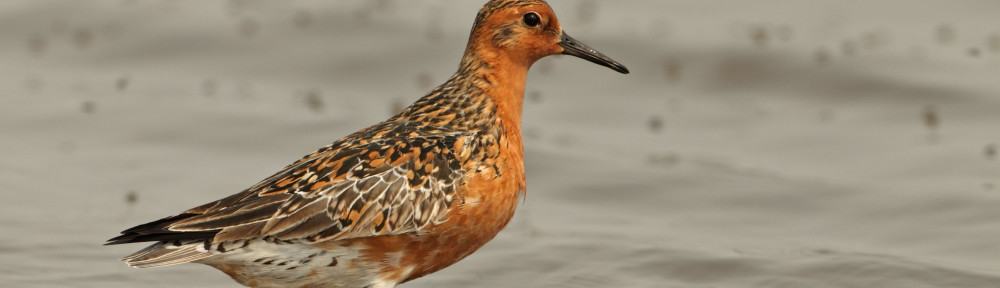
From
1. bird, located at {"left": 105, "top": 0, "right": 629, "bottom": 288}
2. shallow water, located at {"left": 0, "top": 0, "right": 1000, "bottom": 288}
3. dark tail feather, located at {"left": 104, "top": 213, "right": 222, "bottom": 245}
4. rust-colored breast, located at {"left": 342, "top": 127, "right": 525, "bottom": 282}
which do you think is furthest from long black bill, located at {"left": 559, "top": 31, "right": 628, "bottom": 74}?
dark tail feather, located at {"left": 104, "top": 213, "right": 222, "bottom": 245}

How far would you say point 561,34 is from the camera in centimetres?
1141

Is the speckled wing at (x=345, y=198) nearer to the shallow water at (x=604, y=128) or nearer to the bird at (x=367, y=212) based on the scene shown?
the bird at (x=367, y=212)

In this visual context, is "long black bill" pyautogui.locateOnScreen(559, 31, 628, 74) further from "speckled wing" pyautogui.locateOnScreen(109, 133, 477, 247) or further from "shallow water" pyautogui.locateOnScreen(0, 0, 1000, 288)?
"shallow water" pyautogui.locateOnScreen(0, 0, 1000, 288)

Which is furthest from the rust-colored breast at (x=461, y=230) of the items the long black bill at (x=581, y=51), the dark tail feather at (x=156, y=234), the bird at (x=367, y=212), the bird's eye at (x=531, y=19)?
the long black bill at (x=581, y=51)

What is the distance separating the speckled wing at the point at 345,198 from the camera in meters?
9.71

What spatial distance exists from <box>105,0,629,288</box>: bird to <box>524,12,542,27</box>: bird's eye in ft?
2.31

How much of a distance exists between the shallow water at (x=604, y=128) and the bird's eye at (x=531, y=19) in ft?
8.70

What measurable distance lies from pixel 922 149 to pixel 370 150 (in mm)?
7792

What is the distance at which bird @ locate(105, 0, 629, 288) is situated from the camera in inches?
382

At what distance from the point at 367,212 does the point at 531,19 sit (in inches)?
81.1

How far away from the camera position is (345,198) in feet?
32.9

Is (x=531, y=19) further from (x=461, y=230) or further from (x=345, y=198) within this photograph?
(x=345, y=198)

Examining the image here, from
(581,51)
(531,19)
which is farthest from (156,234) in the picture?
(581,51)

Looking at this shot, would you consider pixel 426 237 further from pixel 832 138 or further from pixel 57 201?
pixel 832 138
